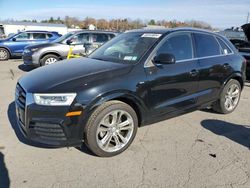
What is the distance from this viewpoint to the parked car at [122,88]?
11.2 feet

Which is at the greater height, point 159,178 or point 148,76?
point 148,76

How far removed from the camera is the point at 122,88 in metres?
3.71

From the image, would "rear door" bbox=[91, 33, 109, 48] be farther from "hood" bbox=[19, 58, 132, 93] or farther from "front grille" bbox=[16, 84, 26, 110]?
"front grille" bbox=[16, 84, 26, 110]

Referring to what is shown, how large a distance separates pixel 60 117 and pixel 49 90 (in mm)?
371

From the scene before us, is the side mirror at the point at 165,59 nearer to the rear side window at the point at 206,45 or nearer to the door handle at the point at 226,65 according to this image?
the rear side window at the point at 206,45

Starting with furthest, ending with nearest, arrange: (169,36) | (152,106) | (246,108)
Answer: (246,108) → (169,36) → (152,106)

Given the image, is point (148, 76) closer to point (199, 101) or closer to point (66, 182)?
point (199, 101)

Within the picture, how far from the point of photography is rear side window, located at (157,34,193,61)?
440 centimetres

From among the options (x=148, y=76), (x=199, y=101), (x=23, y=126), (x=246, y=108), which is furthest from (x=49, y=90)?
(x=246, y=108)

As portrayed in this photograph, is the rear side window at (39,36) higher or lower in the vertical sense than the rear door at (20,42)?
higher

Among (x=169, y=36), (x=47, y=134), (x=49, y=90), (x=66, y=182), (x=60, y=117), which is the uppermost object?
(x=169, y=36)

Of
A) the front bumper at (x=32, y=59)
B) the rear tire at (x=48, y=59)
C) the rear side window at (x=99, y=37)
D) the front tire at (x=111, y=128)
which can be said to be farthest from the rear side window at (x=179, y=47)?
the rear side window at (x=99, y=37)

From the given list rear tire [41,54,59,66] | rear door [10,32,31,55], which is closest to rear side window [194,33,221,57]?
rear tire [41,54,59,66]

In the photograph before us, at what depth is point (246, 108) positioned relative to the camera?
20.5 feet
